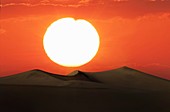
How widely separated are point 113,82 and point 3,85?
1778 millimetres

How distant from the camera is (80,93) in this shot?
20.8 feet

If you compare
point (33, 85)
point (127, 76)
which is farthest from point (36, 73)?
point (127, 76)

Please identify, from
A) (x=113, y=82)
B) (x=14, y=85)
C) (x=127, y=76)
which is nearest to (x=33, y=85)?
(x=14, y=85)

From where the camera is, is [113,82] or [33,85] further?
[113,82]

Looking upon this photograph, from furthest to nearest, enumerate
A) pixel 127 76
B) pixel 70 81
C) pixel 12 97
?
pixel 127 76 → pixel 70 81 → pixel 12 97

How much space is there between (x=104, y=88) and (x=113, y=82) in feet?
1.34

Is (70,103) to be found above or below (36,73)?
below

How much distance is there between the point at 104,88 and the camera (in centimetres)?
660

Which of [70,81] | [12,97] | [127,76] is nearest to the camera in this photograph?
[12,97]

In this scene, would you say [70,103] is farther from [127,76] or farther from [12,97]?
[127,76]

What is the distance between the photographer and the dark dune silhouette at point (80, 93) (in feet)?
20.0

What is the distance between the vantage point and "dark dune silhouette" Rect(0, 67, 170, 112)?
20.0 feet

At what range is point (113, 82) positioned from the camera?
697 cm

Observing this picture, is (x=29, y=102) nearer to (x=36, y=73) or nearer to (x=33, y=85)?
(x=33, y=85)
